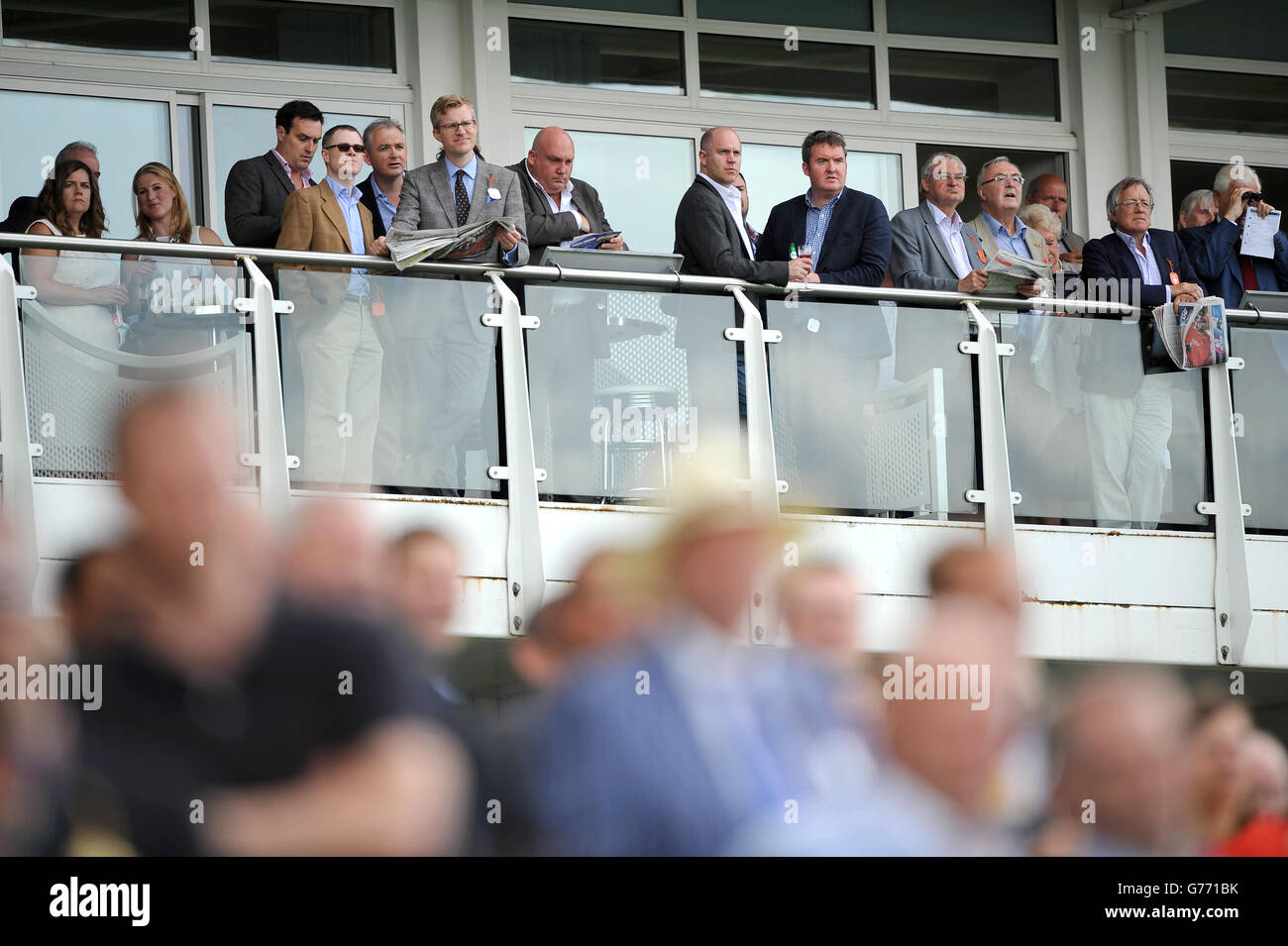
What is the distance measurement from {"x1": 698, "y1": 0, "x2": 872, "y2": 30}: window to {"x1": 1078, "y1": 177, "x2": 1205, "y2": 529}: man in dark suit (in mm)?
4515

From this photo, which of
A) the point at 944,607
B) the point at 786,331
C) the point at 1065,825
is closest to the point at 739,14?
the point at 786,331

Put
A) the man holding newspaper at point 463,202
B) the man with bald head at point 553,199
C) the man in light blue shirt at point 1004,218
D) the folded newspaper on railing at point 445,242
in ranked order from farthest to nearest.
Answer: the man in light blue shirt at point 1004,218, the man with bald head at point 553,199, the man holding newspaper at point 463,202, the folded newspaper on railing at point 445,242

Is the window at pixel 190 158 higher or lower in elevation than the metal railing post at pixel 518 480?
higher

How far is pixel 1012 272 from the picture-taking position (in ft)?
28.7

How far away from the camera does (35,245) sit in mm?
7273

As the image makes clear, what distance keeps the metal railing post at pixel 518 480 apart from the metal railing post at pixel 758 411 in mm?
912

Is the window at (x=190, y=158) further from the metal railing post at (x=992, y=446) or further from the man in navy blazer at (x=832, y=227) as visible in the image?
the metal railing post at (x=992, y=446)

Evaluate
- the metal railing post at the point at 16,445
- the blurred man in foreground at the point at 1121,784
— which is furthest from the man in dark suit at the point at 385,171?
the blurred man in foreground at the point at 1121,784

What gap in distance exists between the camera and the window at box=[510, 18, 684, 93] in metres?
12.4

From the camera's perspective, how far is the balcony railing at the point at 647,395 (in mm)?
7211

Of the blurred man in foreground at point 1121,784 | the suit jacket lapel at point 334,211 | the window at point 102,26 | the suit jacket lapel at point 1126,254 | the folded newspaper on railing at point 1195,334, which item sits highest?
the window at point 102,26

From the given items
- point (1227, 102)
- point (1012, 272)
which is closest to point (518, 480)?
point (1012, 272)

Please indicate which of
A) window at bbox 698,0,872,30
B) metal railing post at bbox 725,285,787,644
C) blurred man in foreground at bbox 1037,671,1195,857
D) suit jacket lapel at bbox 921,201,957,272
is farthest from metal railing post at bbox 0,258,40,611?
window at bbox 698,0,872,30

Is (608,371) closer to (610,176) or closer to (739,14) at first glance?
(610,176)
